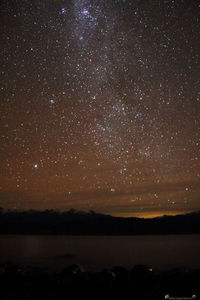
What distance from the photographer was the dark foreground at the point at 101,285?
638 cm

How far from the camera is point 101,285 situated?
23.5ft

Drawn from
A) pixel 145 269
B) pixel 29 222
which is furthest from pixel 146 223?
pixel 145 269

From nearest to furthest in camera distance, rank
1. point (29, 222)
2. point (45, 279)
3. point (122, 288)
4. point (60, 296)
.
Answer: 1. point (60, 296)
2. point (122, 288)
3. point (45, 279)
4. point (29, 222)

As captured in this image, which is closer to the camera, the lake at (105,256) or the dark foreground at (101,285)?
the dark foreground at (101,285)

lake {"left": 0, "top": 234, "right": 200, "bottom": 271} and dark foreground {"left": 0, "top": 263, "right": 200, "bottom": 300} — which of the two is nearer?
dark foreground {"left": 0, "top": 263, "right": 200, "bottom": 300}

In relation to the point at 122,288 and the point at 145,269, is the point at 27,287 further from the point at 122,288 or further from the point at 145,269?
the point at 145,269

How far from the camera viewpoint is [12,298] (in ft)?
19.3

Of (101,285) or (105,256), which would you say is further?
(105,256)

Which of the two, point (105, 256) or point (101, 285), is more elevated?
point (101, 285)

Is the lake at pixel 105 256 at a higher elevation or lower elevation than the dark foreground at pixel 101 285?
lower

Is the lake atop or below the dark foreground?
below

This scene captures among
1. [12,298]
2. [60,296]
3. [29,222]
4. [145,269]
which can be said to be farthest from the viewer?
[29,222]

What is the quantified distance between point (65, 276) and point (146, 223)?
101 metres

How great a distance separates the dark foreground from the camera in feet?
20.9
